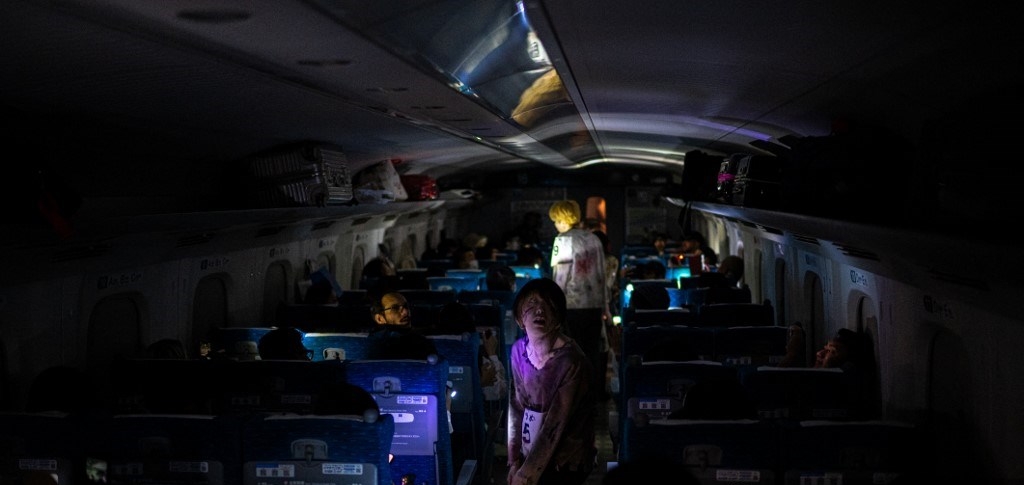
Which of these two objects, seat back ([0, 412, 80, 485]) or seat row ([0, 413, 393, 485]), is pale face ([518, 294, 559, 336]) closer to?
seat row ([0, 413, 393, 485])

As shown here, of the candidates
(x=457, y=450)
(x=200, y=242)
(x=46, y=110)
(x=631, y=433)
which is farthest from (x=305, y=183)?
(x=631, y=433)

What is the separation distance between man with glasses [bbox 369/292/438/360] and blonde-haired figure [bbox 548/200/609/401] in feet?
7.68

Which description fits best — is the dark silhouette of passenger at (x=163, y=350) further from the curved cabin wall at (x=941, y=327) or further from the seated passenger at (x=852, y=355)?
the seated passenger at (x=852, y=355)

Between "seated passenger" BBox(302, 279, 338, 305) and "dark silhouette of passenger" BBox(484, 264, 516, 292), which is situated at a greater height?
"dark silhouette of passenger" BBox(484, 264, 516, 292)

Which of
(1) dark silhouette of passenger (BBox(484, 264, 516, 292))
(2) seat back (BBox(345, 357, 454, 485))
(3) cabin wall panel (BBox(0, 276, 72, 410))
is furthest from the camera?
(1) dark silhouette of passenger (BBox(484, 264, 516, 292))

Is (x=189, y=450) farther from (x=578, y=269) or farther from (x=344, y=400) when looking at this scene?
(x=578, y=269)

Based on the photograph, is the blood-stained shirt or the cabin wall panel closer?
the cabin wall panel

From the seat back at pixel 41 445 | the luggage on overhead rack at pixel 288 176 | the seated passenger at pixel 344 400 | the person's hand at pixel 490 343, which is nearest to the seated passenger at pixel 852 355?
the person's hand at pixel 490 343

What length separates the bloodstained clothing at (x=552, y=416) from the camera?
4789 mm

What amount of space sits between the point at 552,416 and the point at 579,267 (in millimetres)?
5603

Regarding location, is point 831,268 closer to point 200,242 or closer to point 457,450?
point 457,450

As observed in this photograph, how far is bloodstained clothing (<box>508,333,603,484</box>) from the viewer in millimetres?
4789

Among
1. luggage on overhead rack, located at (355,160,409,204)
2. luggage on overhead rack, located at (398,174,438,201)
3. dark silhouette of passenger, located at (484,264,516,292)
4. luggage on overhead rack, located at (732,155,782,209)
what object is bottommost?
dark silhouette of passenger, located at (484,264,516,292)

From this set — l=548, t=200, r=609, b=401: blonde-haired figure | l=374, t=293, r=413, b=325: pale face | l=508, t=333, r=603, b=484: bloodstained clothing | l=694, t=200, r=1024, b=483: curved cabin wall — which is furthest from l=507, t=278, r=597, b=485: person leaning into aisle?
l=548, t=200, r=609, b=401: blonde-haired figure
